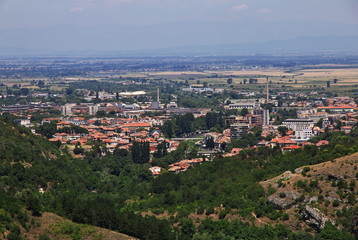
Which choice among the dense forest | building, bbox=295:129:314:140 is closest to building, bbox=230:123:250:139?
building, bbox=295:129:314:140

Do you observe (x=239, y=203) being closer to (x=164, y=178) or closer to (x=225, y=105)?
(x=164, y=178)

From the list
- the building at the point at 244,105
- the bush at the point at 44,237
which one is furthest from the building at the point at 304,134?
the bush at the point at 44,237

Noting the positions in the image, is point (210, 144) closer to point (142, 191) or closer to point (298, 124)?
point (298, 124)

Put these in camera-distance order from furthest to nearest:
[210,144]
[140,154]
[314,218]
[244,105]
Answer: [244,105] < [210,144] < [140,154] < [314,218]

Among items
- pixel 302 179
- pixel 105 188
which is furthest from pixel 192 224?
pixel 105 188

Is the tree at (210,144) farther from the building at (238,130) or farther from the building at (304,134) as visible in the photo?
the building at (304,134)

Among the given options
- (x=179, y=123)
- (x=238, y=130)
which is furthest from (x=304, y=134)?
(x=179, y=123)
